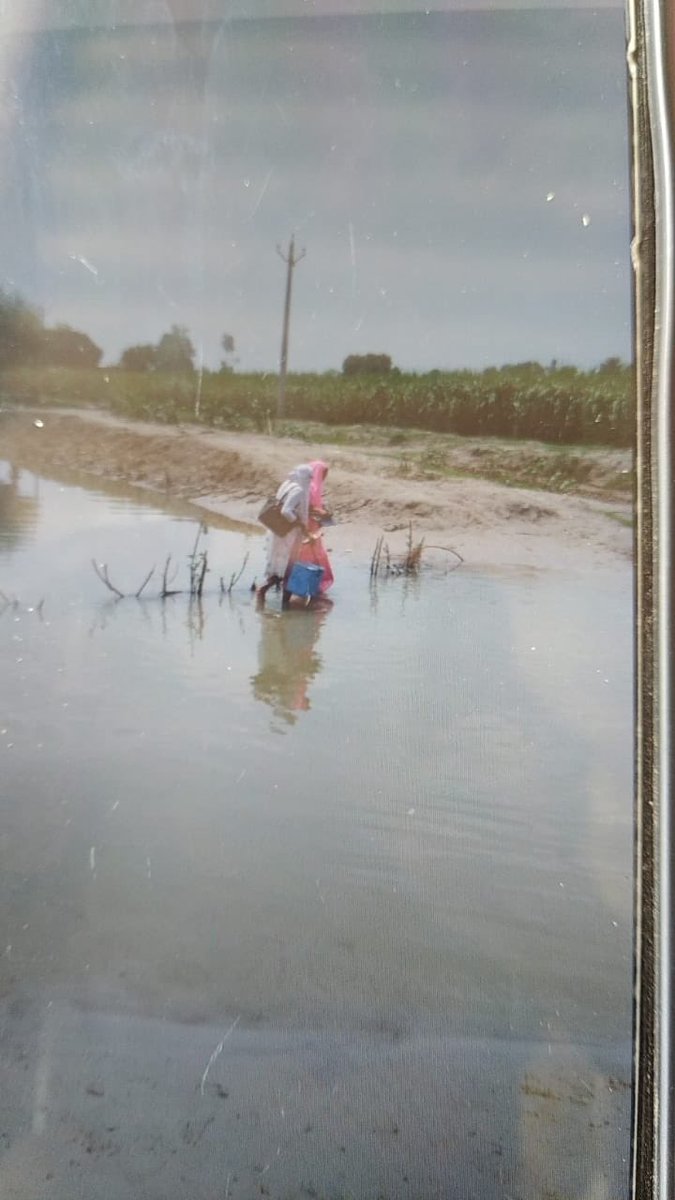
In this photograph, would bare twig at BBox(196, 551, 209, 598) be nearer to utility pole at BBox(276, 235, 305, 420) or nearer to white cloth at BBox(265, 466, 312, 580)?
white cloth at BBox(265, 466, 312, 580)

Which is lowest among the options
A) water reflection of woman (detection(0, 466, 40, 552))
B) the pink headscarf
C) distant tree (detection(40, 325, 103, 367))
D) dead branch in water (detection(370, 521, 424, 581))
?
dead branch in water (detection(370, 521, 424, 581))

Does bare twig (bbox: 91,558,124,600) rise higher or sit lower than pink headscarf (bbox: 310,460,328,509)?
lower

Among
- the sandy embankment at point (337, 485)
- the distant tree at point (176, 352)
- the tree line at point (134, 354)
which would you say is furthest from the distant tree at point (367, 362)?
the distant tree at point (176, 352)

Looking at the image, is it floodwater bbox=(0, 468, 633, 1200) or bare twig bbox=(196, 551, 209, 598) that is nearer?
floodwater bbox=(0, 468, 633, 1200)

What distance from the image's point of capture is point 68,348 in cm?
153

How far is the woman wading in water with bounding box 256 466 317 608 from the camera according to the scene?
1513mm

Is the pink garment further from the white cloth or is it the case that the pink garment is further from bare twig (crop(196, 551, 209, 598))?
bare twig (crop(196, 551, 209, 598))

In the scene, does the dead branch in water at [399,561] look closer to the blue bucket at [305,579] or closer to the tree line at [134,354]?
the blue bucket at [305,579]

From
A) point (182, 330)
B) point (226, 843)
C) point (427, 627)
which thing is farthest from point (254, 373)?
point (226, 843)

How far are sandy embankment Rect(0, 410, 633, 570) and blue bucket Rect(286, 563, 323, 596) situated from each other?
47 mm

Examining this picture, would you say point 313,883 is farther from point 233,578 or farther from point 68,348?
point 68,348

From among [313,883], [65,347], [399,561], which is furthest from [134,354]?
[313,883]

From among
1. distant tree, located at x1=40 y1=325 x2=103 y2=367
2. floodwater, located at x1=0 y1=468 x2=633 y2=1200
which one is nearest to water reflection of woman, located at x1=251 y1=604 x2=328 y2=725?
floodwater, located at x1=0 y1=468 x2=633 y2=1200

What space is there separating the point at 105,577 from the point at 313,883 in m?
0.56
